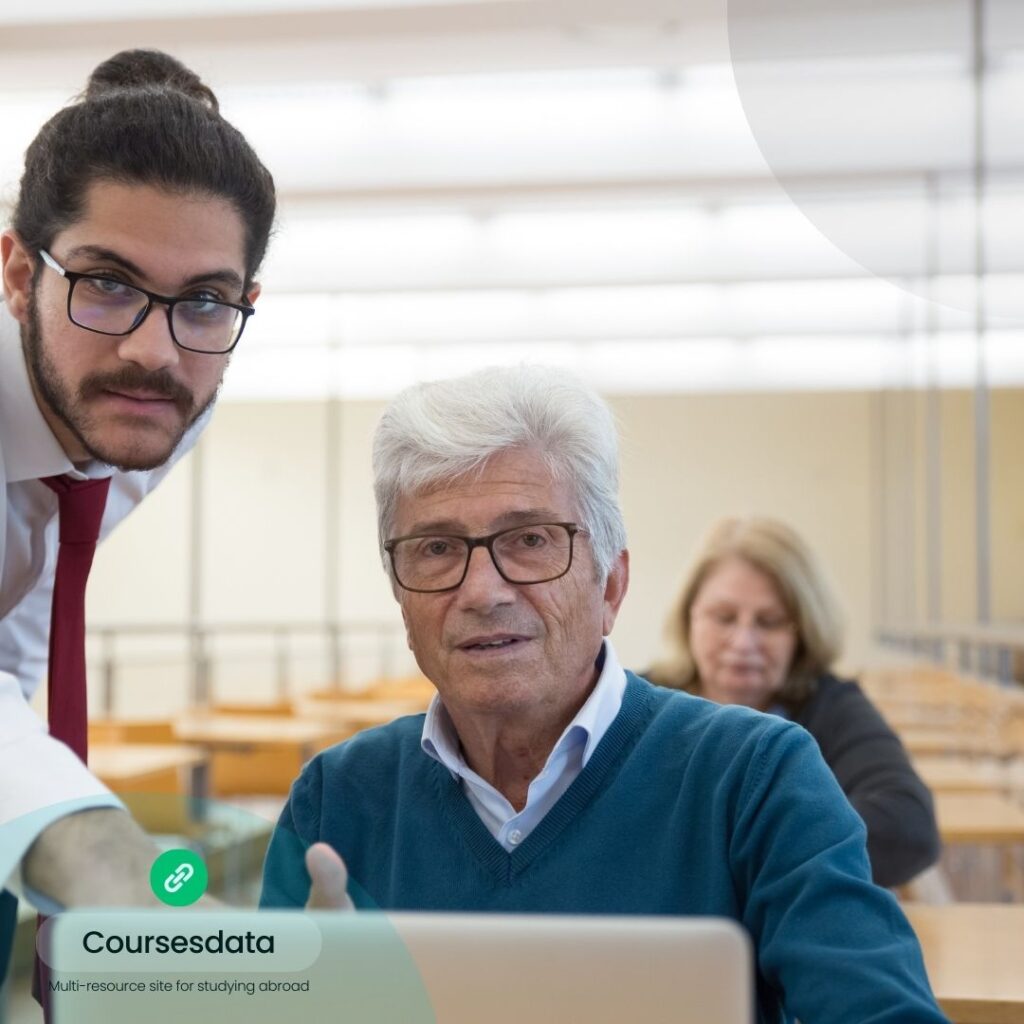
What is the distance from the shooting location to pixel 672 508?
38.4ft

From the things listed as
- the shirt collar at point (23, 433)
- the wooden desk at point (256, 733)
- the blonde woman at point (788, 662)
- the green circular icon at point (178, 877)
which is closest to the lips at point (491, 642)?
the shirt collar at point (23, 433)

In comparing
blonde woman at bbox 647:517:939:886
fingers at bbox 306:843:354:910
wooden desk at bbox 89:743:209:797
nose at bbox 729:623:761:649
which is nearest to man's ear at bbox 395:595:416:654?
fingers at bbox 306:843:354:910

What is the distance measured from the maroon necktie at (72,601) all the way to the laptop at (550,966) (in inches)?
30.9

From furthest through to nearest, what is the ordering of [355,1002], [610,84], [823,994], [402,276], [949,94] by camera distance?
1. [402,276]
2. [610,84]
3. [949,94]
4. [823,994]
5. [355,1002]

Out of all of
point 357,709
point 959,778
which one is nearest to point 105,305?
point 959,778

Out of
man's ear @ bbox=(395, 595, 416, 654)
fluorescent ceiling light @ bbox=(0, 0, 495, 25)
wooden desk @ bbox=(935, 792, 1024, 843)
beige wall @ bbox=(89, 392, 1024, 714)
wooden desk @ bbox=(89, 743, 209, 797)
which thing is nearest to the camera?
man's ear @ bbox=(395, 595, 416, 654)

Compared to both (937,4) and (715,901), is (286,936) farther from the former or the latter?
(937,4)

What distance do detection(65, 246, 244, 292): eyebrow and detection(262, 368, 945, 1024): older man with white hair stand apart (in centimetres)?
20

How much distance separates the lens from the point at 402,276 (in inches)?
291

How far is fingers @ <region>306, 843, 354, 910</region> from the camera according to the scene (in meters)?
0.74

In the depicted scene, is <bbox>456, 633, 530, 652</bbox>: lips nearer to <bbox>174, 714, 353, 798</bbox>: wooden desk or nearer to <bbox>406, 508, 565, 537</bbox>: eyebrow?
<bbox>406, 508, 565, 537</bbox>: eyebrow

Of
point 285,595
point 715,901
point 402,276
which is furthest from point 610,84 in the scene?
point 285,595

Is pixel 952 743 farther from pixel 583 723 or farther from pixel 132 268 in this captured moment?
pixel 132 268

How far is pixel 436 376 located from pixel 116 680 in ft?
17.7
